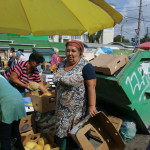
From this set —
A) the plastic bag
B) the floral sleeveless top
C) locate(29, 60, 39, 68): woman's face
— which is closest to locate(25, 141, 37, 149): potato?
the floral sleeveless top

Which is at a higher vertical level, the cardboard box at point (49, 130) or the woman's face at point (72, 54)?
the woman's face at point (72, 54)

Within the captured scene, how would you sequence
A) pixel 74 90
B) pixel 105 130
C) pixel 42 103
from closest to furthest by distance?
pixel 74 90 → pixel 105 130 → pixel 42 103

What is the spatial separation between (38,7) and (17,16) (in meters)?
0.27

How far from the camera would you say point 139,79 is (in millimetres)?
3307

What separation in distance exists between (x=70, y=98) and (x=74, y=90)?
12 cm

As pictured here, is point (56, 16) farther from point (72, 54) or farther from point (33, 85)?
point (33, 85)

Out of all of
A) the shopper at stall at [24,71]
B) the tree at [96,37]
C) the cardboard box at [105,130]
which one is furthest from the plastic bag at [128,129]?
the tree at [96,37]

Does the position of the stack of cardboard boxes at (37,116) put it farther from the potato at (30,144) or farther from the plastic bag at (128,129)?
the plastic bag at (128,129)

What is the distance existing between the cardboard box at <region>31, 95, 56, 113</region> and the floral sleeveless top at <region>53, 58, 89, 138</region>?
66 centimetres

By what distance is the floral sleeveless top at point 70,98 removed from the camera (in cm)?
227

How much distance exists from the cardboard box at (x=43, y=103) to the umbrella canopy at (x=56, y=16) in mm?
1258

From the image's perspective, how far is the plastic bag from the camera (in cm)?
340

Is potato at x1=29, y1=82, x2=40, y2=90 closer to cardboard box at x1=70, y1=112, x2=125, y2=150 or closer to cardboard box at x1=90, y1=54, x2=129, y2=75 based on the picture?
cardboard box at x1=90, y1=54, x2=129, y2=75

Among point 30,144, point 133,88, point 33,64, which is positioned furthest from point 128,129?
point 33,64
